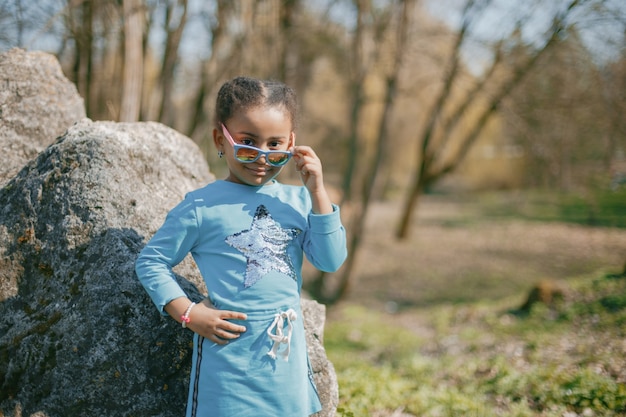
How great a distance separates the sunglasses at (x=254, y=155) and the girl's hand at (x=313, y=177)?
0.28ft

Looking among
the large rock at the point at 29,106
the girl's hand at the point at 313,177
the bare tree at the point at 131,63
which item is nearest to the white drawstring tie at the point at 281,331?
the girl's hand at the point at 313,177

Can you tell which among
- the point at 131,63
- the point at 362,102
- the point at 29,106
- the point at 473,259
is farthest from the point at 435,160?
the point at 29,106

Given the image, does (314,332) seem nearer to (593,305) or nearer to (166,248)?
(166,248)

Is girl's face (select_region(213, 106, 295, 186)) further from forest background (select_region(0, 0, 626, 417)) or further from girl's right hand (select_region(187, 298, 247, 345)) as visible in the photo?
forest background (select_region(0, 0, 626, 417))

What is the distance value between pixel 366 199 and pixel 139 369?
7.06m

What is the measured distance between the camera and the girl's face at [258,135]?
2.01 meters

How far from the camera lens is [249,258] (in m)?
1.99

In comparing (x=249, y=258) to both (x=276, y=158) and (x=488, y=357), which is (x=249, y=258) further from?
(x=488, y=357)

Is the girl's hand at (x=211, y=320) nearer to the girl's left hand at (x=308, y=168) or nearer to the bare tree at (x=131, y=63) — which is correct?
the girl's left hand at (x=308, y=168)

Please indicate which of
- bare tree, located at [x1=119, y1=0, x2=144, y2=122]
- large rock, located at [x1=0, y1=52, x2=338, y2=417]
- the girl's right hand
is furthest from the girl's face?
bare tree, located at [x1=119, y1=0, x2=144, y2=122]

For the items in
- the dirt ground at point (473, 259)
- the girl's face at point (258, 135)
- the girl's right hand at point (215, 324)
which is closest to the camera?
the girl's right hand at point (215, 324)

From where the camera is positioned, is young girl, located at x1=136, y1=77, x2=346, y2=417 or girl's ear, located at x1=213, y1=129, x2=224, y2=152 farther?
girl's ear, located at x1=213, y1=129, x2=224, y2=152

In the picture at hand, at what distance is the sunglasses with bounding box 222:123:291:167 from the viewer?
6.47 feet

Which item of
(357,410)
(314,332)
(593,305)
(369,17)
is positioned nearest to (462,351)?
(593,305)
